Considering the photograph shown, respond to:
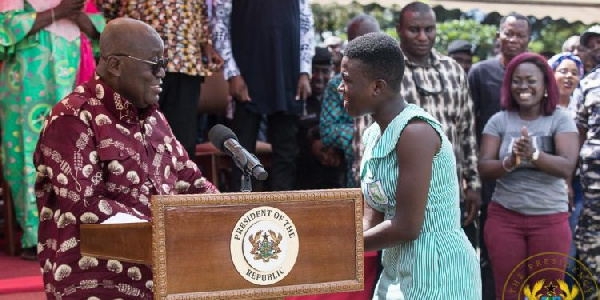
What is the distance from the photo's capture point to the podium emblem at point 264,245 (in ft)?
10.2

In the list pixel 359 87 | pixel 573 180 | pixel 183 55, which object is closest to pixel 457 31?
pixel 573 180

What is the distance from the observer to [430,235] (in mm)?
3758

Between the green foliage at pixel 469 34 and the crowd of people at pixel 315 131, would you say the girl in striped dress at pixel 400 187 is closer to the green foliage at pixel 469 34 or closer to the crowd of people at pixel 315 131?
the crowd of people at pixel 315 131

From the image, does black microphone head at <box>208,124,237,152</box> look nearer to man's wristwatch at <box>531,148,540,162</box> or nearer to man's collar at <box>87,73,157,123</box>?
man's collar at <box>87,73,157,123</box>

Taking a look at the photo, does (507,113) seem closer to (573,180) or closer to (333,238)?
(573,180)

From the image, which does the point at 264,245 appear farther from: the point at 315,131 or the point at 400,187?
the point at 315,131

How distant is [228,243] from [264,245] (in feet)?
0.42

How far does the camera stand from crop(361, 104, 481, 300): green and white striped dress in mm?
3736

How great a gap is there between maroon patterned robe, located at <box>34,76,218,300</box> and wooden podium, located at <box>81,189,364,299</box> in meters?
0.33

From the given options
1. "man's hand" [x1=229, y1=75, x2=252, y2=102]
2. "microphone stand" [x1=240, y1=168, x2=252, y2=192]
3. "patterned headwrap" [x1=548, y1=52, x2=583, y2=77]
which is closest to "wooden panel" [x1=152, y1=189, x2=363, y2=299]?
"microphone stand" [x1=240, y1=168, x2=252, y2=192]

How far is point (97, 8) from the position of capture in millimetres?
6359

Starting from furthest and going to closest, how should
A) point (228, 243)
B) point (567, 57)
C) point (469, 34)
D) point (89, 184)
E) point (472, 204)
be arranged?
point (469, 34)
point (567, 57)
point (472, 204)
point (89, 184)
point (228, 243)

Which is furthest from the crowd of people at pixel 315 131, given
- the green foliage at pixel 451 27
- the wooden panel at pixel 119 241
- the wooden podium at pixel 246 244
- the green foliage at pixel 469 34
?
the green foliage at pixel 469 34

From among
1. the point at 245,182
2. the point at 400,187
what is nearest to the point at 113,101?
the point at 245,182
